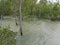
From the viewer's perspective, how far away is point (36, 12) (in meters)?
32.0

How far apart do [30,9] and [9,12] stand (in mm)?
3950

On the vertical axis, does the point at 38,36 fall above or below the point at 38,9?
below

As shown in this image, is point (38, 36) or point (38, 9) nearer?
point (38, 36)

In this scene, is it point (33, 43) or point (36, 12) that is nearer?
point (33, 43)

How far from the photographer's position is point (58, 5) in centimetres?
3141

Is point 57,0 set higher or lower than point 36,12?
higher

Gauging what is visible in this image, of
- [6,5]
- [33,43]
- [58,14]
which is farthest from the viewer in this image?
[6,5]

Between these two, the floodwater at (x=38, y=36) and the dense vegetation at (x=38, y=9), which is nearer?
the floodwater at (x=38, y=36)

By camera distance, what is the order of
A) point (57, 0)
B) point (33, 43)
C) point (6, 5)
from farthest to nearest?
point (57, 0) < point (6, 5) < point (33, 43)

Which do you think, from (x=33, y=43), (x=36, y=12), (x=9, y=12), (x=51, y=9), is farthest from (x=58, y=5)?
(x=33, y=43)

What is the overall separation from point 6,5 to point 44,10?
715 cm

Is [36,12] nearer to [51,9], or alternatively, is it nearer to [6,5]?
[51,9]

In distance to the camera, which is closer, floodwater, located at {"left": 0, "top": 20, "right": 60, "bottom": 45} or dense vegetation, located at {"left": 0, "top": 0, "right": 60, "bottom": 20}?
floodwater, located at {"left": 0, "top": 20, "right": 60, "bottom": 45}

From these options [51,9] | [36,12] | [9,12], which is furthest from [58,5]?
[9,12]
